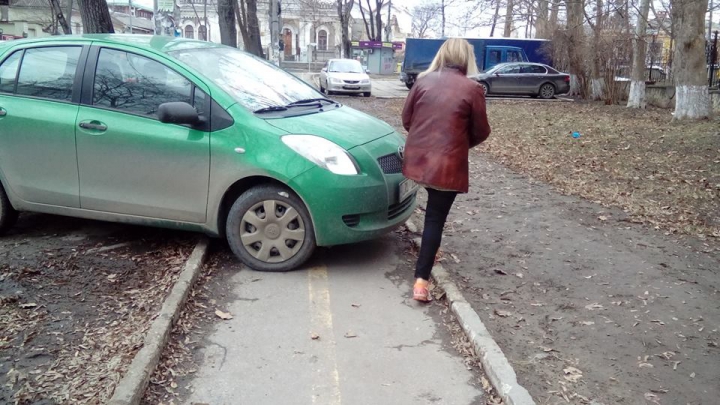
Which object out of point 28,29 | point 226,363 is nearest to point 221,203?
point 226,363

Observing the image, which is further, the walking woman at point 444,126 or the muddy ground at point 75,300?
the walking woman at point 444,126

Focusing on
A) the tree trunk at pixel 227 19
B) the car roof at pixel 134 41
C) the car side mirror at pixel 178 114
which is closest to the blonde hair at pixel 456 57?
the car side mirror at pixel 178 114

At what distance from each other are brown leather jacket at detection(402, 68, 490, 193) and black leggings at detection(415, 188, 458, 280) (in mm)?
105

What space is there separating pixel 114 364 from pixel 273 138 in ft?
6.67

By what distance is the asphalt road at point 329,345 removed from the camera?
3.46 meters

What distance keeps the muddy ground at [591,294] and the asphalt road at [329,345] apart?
18.2 inches

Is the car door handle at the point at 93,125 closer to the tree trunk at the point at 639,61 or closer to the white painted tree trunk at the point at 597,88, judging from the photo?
the tree trunk at the point at 639,61

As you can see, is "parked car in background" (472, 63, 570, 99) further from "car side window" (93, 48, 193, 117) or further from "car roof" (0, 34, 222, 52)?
"car side window" (93, 48, 193, 117)

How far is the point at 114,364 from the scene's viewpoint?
3566mm

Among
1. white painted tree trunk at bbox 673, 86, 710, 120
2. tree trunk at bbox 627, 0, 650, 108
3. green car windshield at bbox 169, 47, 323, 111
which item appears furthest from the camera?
tree trunk at bbox 627, 0, 650, 108

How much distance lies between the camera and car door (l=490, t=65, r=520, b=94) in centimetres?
2825

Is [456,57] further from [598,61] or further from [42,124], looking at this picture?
[598,61]

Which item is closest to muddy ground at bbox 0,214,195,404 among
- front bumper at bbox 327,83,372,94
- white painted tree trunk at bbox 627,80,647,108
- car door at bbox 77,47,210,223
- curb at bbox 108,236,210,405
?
curb at bbox 108,236,210,405

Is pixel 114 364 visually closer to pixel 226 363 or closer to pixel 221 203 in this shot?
pixel 226 363
